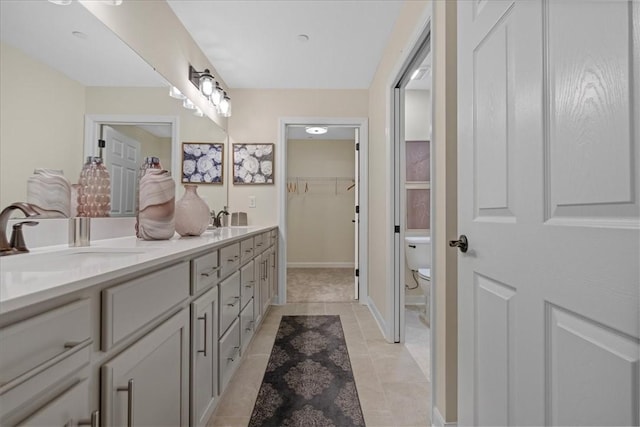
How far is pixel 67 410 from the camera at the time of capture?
1.91 ft

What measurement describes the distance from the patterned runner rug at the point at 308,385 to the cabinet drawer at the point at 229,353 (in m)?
0.21

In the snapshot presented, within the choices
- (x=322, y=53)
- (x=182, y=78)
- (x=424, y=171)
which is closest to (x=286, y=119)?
(x=322, y=53)

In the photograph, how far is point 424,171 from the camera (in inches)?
128

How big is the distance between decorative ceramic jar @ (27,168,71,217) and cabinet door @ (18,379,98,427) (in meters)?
0.88

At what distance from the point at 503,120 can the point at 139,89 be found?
1.92 meters

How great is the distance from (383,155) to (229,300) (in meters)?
1.80

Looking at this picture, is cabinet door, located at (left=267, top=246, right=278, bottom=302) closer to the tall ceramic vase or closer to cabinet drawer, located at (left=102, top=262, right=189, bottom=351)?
the tall ceramic vase

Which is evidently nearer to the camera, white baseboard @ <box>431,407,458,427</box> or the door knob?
the door knob

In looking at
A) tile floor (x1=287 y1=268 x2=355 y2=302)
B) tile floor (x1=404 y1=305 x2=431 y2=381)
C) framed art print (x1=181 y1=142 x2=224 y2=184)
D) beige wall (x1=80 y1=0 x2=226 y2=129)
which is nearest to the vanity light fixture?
beige wall (x1=80 y1=0 x2=226 y2=129)

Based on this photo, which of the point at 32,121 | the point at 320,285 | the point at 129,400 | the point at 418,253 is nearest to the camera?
the point at 129,400

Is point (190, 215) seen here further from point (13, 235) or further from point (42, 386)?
point (42, 386)

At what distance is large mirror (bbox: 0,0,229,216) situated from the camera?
3.43 ft

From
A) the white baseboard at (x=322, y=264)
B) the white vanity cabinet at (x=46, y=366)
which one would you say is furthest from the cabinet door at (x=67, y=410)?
the white baseboard at (x=322, y=264)

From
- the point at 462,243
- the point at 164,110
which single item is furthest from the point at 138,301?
the point at 164,110
